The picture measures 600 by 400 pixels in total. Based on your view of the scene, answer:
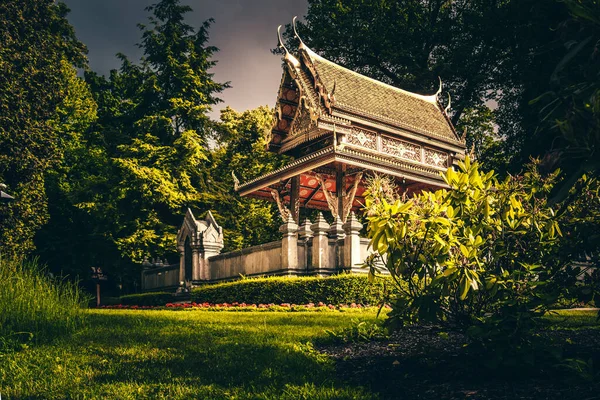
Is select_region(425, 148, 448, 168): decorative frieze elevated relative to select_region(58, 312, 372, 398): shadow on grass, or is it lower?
elevated

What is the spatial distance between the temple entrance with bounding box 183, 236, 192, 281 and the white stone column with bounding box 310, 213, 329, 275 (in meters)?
7.40

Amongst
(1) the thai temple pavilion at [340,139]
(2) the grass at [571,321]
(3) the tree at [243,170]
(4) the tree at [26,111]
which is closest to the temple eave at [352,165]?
(1) the thai temple pavilion at [340,139]

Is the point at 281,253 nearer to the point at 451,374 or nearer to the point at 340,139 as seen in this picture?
the point at 340,139

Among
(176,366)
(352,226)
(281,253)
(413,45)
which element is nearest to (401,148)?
(352,226)

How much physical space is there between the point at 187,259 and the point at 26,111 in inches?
385

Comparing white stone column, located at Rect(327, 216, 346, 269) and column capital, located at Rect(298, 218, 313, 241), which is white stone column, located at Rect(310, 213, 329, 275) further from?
column capital, located at Rect(298, 218, 313, 241)

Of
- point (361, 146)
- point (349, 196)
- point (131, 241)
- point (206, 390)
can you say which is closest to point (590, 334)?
point (206, 390)

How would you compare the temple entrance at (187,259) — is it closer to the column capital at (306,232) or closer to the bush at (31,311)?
the column capital at (306,232)

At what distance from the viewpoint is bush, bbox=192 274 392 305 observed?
47.2 feet

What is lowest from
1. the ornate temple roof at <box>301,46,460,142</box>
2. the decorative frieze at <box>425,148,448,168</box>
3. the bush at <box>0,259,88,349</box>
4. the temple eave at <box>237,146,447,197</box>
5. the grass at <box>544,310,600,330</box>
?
the grass at <box>544,310,600,330</box>

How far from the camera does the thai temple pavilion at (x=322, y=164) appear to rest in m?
17.4

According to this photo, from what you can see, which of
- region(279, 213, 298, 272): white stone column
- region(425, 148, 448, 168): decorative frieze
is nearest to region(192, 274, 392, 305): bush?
region(279, 213, 298, 272): white stone column

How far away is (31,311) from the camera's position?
751 centimetres

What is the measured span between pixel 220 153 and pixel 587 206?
27.4 metres
